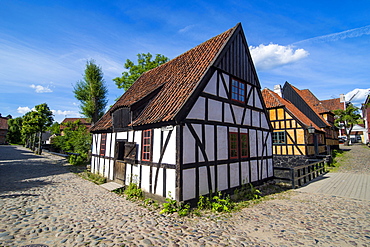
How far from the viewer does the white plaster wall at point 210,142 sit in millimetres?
7593

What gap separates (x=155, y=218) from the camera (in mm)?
5945

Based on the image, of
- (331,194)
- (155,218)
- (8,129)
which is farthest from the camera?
(8,129)

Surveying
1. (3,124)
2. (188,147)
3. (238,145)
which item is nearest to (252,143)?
(238,145)

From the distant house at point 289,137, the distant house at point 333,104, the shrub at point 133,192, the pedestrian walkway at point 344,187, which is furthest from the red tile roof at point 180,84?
the distant house at point 333,104

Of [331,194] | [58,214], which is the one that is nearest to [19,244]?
[58,214]

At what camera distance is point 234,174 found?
8.77 m

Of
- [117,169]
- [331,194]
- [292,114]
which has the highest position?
[292,114]

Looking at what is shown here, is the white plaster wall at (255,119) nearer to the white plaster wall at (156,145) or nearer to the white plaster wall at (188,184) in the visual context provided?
the white plaster wall at (188,184)

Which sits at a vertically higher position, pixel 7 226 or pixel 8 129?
pixel 8 129

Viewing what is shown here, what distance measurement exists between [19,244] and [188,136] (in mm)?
5209

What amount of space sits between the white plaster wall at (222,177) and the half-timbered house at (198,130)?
Answer: 0.04 metres

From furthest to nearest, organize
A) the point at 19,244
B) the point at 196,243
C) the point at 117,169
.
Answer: the point at 117,169, the point at 196,243, the point at 19,244

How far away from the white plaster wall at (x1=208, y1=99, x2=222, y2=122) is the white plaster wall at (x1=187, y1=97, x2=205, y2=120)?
1.42ft

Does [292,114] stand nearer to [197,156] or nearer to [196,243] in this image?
[197,156]
